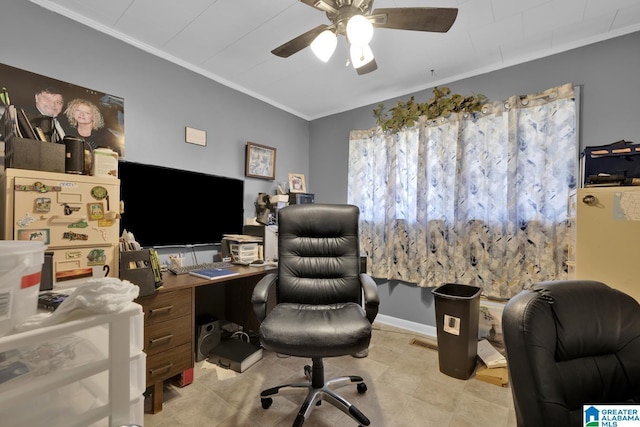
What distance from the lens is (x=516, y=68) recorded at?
2.23m

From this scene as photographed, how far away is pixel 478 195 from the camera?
2.34 meters

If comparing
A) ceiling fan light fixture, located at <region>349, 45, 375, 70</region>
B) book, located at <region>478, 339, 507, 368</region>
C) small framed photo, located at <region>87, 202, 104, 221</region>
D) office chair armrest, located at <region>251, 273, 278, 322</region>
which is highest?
Answer: ceiling fan light fixture, located at <region>349, 45, 375, 70</region>

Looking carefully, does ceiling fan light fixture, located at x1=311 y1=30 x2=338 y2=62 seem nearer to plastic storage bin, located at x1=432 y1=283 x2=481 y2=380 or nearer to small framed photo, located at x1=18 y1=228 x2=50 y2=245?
small framed photo, located at x1=18 y1=228 x2=50 y2=245

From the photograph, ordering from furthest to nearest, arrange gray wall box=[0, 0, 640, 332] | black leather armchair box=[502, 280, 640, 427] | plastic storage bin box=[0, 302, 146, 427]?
gray wall box=[0, 0, 640, 332] < black leather armchair box=[502, 280, 640, 427] < plastic storage bin box=[0, 302, 146, 427]

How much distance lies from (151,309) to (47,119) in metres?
1.16

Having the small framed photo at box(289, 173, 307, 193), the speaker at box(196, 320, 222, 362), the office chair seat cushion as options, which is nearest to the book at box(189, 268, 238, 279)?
the speaker at box(196, 320, 222, 362)

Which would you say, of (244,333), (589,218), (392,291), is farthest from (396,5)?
(244,333)

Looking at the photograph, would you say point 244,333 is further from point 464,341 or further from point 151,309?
point 464,341

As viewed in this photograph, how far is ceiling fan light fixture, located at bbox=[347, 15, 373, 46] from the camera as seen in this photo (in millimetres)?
1171

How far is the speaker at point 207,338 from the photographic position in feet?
6.89

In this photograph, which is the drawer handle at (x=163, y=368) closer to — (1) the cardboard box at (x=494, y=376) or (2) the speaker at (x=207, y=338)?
(2) the speaker at (x=207, y=338)

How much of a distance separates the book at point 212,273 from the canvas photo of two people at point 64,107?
0.99 metres

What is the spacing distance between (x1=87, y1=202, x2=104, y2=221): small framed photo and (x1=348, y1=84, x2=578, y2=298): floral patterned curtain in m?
2.28

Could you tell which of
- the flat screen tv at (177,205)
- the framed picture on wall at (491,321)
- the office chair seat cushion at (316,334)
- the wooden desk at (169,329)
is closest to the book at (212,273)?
the wooden desk at (169,329)
